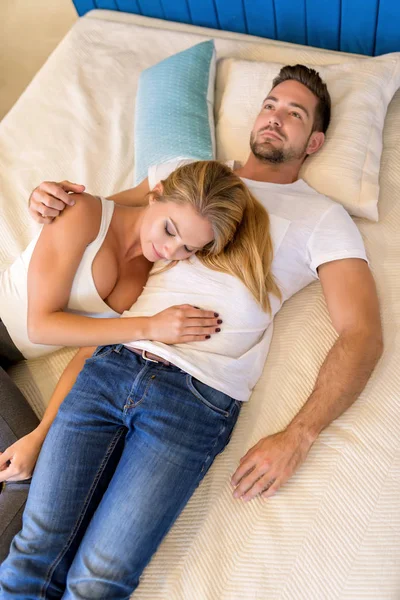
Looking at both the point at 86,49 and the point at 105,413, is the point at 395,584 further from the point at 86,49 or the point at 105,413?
the point at 86,49

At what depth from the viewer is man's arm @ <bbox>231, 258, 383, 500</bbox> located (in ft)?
4.11

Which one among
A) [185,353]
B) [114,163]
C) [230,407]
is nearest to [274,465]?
[230,407]

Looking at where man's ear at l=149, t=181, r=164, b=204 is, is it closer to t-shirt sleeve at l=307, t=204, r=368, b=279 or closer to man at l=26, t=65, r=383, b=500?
man at l=26, t=65, r=383, b=500

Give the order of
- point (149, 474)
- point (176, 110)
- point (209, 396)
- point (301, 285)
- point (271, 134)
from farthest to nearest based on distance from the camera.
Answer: point (176, 110) < point (271, 134) < point (301, 285) < point (209, 396) < point (149, 474)

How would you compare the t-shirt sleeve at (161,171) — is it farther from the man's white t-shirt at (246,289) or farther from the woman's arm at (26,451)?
the woman's arm at (26,451)

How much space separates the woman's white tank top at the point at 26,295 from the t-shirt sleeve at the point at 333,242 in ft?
1.67

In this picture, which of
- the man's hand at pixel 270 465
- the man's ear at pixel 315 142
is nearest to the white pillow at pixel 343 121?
the man's ear at pixel 315 142

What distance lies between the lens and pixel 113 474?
1.28 meters

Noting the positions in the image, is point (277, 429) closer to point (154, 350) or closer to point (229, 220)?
point (154, 350)

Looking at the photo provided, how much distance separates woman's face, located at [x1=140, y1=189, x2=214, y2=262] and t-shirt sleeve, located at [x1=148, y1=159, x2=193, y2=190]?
195 millimetres

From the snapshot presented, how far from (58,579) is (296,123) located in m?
1.29

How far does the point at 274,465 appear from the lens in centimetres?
125

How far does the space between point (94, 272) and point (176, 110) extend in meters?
0.71

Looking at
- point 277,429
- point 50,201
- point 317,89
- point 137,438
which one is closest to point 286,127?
point 317,89
